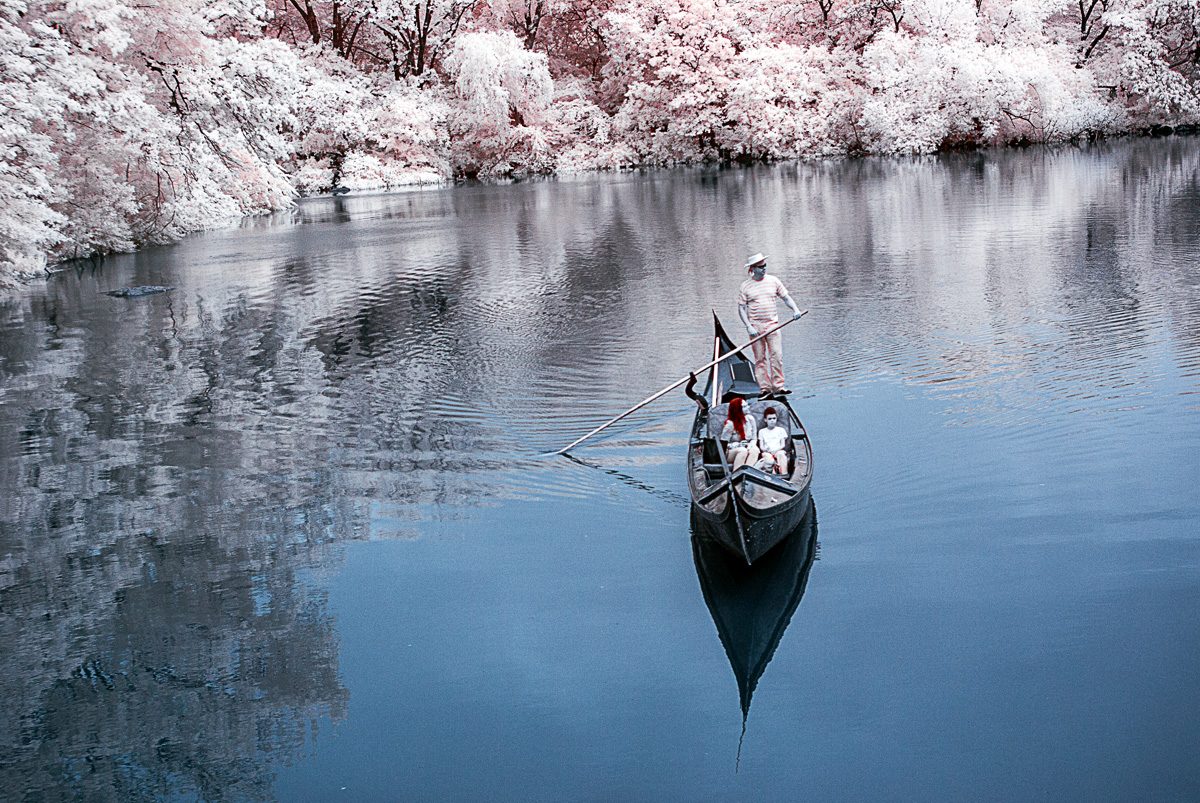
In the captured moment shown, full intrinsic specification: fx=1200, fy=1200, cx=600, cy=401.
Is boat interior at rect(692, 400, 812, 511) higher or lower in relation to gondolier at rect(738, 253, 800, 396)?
lower

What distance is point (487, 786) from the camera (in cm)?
786

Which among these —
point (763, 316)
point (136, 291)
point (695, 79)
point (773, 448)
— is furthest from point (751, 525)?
point (695, 79)

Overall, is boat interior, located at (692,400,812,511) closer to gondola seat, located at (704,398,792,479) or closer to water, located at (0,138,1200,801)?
gondola seat, located at (704,398,792,479)

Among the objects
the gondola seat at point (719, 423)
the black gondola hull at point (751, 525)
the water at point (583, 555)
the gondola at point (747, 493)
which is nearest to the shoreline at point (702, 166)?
the water at point (583, 555)

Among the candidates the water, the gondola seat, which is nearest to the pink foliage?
the water

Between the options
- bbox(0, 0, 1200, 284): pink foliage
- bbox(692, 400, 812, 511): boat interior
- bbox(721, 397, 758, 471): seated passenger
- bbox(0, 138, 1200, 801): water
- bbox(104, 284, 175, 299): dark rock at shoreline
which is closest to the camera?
bbox(0, 138, 1200, 801): water

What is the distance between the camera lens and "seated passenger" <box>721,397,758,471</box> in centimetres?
1107

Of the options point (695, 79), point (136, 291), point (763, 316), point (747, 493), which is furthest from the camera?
point (695, 79)

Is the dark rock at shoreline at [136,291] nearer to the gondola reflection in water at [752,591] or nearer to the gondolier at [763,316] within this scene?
the gondolier at [763,316]

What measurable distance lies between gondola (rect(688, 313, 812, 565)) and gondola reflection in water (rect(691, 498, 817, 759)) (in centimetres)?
25

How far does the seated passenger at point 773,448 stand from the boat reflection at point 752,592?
2.18 feet

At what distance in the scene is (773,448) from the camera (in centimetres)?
1108

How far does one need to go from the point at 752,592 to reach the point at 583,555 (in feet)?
5.71

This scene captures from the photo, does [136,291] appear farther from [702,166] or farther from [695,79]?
[702,166]
